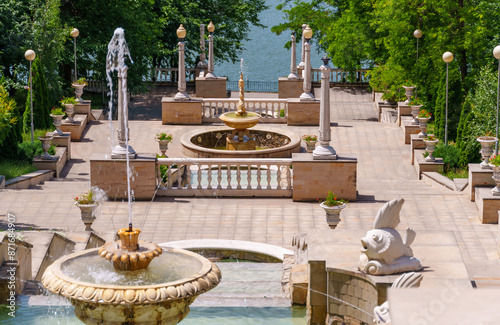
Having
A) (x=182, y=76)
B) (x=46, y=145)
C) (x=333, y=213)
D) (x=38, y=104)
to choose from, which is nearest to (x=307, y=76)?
(x=182, y=76)

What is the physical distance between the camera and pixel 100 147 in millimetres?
30141

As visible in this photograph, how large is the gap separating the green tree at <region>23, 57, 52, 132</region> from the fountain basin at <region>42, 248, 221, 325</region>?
19813 millimetres

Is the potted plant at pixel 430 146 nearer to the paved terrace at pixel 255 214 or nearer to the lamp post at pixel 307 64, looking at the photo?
the paved terrace at pixel 255 214

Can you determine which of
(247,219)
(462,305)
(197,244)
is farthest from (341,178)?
(462,305)

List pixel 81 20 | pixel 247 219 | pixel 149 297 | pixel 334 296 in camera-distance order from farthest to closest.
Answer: pixel 81 20
pixel 247 219
pixel 334 296
pixel 149 297

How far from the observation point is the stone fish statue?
13008mm

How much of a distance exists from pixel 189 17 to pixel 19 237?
95.3 ft

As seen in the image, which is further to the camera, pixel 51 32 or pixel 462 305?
pixel 51 32

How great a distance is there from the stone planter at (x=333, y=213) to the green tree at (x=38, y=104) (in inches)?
605

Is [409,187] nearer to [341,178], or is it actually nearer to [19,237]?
[341,178]

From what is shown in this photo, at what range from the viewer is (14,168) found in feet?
85.4

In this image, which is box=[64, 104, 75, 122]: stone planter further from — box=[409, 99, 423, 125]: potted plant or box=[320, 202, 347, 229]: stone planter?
box=[320, 202, 347, 229]: stone planter

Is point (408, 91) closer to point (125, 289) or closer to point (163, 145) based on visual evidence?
point (163, 145)

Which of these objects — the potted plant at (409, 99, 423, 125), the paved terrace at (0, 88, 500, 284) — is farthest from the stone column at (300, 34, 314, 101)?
the paved terrace at (0, 88, 500, 284)
